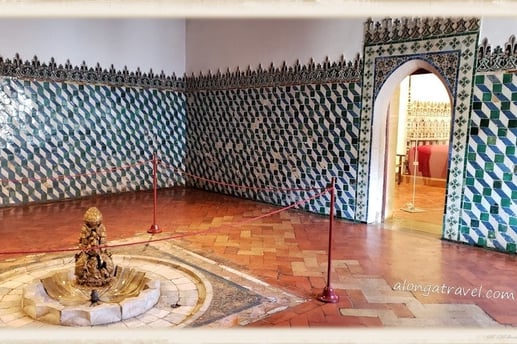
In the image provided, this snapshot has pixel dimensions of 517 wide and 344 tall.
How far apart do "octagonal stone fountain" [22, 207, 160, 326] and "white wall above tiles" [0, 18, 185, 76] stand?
5.00m

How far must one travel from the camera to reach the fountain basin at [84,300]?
3.02 m

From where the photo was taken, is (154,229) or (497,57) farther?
(154,229)

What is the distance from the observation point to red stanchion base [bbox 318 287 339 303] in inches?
138

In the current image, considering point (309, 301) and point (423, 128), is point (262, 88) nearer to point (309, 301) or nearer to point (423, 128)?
point (309, 301)

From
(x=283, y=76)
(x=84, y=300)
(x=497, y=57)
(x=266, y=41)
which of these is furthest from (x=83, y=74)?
(x=497, y=57)

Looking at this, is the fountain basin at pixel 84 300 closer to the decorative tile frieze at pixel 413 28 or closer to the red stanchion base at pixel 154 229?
the red stanchion base at pixel 154 229

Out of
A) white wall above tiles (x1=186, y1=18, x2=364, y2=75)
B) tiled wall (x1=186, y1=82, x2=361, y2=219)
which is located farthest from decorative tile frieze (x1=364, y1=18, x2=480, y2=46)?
tiled wall (x1=186, y1=82, x2=361, y2=219)

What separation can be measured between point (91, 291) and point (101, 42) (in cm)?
602

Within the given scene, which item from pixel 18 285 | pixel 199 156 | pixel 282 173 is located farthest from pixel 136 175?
pixel 18 285

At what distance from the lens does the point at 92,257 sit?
11.5 ft

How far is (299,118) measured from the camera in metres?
7.09

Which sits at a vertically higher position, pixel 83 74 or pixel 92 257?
pixel 83 74
